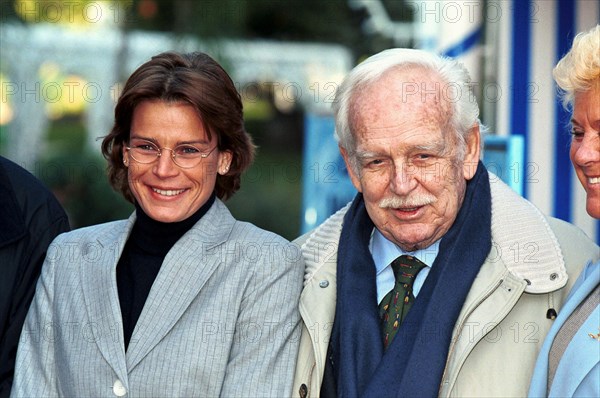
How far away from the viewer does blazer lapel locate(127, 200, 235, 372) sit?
276cm

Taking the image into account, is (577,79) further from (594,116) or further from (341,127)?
(341,127)

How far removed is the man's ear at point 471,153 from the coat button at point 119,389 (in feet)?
3.94

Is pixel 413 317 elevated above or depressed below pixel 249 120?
above

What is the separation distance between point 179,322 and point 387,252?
68cm

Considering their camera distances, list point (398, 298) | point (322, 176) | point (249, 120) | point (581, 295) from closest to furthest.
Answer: point (581, 295), point (398, 298), point (322, 176), point (249, 120)

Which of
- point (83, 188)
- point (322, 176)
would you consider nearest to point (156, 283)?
point (322, 176)

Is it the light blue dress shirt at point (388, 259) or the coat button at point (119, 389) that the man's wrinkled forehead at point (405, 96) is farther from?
the coat button at point (119, 389)

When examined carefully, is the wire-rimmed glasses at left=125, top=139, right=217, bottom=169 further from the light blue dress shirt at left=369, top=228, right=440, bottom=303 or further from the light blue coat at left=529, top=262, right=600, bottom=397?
the light blue coat at left=529, top=262, right=600, bottom=397

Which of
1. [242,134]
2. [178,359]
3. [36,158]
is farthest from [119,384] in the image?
[36,158]

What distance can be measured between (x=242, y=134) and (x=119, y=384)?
0.89 m

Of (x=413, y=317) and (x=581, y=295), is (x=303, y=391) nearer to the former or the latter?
(x=413, y=317)

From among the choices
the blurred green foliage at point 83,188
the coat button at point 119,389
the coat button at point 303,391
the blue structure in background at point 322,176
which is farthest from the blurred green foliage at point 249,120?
the coat button at point 303,391

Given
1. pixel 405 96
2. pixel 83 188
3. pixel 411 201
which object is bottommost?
pixel 83 188

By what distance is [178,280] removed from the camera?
2.85m
